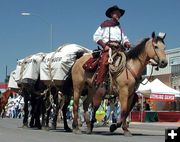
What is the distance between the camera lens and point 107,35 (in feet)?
35.3

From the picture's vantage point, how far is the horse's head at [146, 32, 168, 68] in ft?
33.4

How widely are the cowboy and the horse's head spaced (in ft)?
2.06

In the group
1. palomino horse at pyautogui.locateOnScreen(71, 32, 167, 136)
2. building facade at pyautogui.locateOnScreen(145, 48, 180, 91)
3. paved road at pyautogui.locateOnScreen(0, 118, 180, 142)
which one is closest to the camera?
paved road at pyautogui.locateOnScreen(0, 118, 180, 142)

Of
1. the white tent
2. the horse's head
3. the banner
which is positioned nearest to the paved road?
the horse's head

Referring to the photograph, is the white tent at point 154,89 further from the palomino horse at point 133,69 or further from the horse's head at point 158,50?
the horse's head at point 158,50

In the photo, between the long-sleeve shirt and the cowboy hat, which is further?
the cowboy hat

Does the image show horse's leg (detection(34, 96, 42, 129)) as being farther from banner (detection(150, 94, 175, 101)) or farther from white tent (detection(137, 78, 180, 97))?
banner (detection(150, 94, 175, 101))

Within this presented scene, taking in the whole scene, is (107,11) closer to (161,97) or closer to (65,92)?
(65,92)

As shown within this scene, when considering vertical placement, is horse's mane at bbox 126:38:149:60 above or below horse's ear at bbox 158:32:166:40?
below

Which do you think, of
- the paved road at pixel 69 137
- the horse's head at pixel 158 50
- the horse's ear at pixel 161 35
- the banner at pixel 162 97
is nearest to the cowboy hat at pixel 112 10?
the horse's head at pixel 158 50

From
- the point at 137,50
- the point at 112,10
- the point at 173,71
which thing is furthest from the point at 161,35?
the point at 173,71

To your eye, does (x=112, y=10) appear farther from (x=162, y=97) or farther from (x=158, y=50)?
(x=162, y=97)

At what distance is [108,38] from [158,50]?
4.03ft

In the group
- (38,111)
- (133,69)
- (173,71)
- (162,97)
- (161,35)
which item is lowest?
(38,111)
